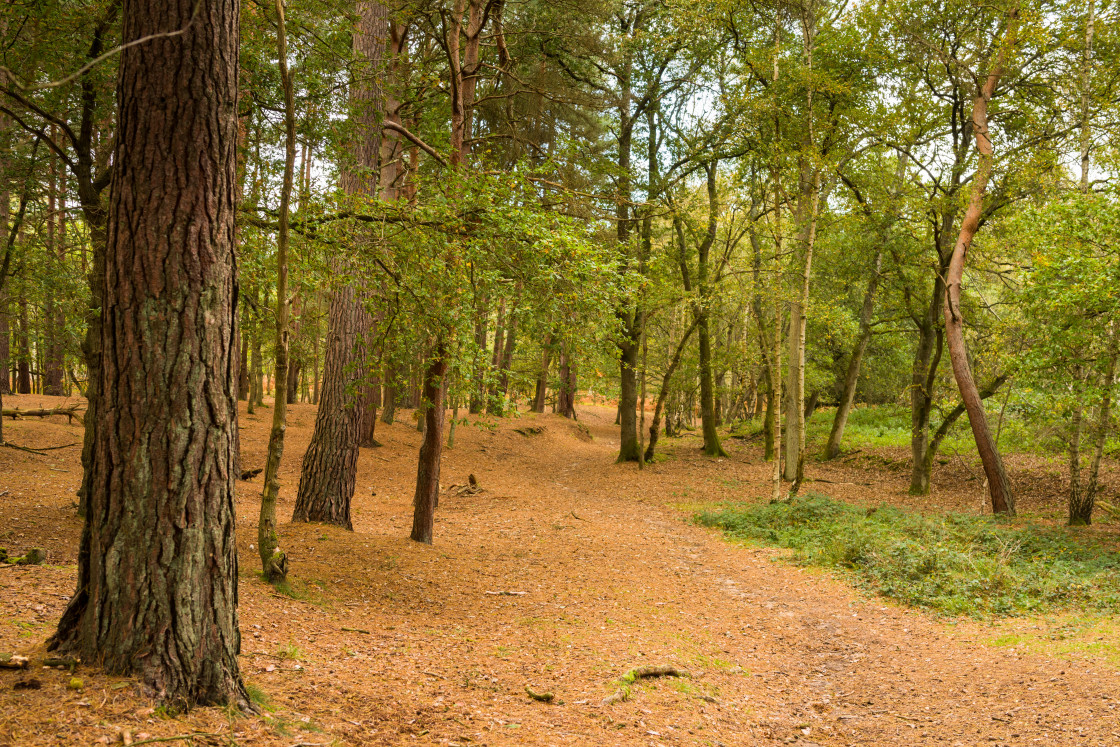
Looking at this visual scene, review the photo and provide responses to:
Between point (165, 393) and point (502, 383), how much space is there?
5681mm

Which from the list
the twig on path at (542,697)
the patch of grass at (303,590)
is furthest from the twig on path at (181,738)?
the patch of grass at (303,590)

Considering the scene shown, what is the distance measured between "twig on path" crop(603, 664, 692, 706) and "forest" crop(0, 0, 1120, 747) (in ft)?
0.11

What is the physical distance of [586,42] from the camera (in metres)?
13.7

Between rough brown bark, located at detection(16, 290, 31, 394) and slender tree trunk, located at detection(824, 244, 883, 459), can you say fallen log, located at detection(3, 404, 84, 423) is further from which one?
slender tree trunk, located at detection(824, 244, 883, 459)

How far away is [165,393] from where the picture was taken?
10.3 ft

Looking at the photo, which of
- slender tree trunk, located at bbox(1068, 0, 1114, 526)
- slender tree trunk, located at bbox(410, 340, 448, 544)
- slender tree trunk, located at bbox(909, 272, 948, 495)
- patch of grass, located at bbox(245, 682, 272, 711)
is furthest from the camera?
slender tree trunk, located at bbox(909, 272, 948, 495)

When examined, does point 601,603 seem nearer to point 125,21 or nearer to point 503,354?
point 125,21

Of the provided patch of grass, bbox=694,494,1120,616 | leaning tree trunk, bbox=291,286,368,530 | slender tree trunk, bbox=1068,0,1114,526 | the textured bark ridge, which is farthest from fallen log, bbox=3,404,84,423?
slender tree trunk, bbox=1068,0,1114,526

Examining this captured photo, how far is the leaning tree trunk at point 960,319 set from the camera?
11953 millimetres

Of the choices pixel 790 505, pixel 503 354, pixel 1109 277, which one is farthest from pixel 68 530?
pixel 503 354

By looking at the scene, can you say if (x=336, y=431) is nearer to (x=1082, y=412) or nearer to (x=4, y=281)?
(x=4, y=281)

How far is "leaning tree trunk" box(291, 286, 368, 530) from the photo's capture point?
8.41 meters

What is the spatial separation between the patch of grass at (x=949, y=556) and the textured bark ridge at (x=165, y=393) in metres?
7.58

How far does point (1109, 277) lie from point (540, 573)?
314 inches
